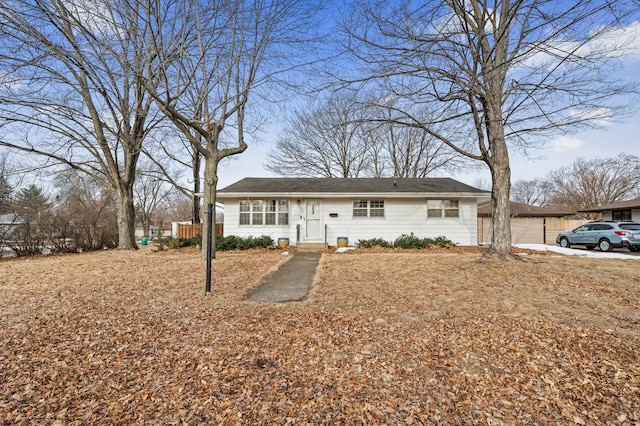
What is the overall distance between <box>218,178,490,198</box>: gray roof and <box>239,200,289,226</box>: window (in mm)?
647

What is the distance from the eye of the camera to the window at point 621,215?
850 inches

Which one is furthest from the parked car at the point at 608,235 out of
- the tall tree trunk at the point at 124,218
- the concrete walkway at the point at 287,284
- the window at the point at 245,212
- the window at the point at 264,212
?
the tall tree trunk at the point at 124,218

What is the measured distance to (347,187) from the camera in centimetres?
1445

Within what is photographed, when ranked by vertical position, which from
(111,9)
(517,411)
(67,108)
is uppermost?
(111,9)

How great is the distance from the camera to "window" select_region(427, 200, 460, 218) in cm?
1395

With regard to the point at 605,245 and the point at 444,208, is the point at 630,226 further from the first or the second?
the point at 444,208

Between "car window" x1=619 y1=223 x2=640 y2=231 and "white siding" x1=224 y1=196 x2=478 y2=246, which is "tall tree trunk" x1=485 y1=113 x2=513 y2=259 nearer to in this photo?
"white siding" x1=224 y1=196 x2=478 y2=246

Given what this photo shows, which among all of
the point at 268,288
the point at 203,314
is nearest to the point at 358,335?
the point at 203,314

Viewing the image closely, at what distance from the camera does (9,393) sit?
7.91ft

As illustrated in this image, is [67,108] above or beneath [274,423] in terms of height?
above

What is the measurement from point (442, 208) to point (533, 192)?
1869 inches

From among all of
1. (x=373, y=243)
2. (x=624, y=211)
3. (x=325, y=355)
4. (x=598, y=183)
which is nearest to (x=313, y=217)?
(x=373, y=243)

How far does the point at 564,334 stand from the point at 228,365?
3935 millimetres

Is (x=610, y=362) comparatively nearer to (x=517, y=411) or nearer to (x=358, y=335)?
(x=517, y=411)
